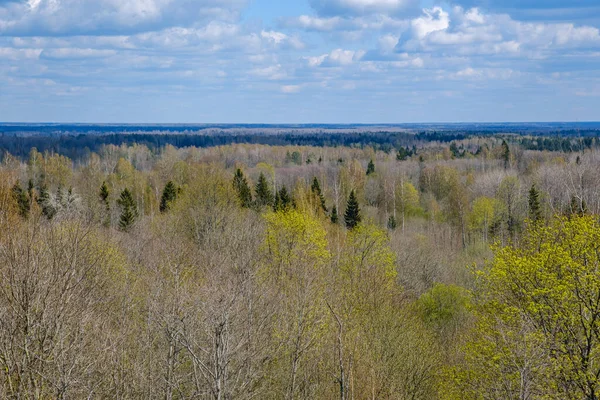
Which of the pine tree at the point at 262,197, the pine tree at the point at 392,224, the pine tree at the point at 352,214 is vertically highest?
A: the pine tree at the point at 262,197

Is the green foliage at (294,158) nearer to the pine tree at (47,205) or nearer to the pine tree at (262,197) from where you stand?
the pine tree at (262,197)

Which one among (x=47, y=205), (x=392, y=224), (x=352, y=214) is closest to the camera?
(x=47, y=205)

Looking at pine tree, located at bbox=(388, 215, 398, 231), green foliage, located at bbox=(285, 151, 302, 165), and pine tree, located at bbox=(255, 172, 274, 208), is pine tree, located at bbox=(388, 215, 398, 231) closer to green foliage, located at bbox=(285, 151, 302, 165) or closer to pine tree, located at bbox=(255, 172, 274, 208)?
pine tree, located at bbox=(255, 172, 274, 208)

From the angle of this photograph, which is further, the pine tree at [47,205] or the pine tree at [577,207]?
the pine tree at [47,205]

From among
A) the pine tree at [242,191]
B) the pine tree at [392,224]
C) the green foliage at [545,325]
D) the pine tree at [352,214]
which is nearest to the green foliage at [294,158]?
the pine tree at [392,224]

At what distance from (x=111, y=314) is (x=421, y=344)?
12.1 m

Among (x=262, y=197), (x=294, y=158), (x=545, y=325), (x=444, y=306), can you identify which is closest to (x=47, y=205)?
(x=262, y=197)

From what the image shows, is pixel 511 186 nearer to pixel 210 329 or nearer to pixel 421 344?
pixel 421 344

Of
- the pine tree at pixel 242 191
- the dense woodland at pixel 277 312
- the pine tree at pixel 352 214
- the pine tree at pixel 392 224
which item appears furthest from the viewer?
the pine tree at pixel 392 224

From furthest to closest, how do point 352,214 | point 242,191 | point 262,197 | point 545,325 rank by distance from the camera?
point 262,197, point 242,191, point 352,214, point 545,325

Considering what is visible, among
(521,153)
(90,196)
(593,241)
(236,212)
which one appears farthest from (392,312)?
(521,153)

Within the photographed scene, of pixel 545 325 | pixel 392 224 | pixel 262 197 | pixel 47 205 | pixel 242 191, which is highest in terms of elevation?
pixel 242 191

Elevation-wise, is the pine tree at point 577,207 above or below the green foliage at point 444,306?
above

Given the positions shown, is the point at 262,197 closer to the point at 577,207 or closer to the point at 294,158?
the point at 577,207
